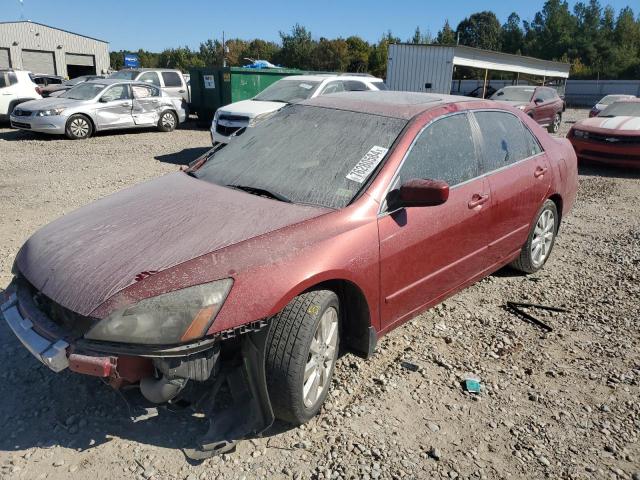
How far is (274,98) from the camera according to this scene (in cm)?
1079

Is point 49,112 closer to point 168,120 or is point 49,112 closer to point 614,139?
point 168,120

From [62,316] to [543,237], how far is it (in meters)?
4.09

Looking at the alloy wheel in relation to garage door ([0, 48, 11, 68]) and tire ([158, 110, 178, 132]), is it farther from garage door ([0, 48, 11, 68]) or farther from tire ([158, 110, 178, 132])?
garage door ([0, 48, 11, 68])

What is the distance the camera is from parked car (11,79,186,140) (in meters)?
12.1

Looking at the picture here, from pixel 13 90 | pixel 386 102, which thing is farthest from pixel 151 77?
pixel 386 102

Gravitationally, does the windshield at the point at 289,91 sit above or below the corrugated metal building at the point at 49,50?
below

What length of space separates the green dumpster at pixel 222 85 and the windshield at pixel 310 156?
11757mm

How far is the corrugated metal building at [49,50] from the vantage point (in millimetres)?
35906

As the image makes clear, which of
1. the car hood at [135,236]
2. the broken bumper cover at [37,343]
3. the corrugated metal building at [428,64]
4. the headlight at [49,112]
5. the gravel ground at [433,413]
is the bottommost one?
the gravel ground at [433,413]

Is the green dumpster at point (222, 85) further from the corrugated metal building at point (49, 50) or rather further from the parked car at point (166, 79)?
the corrugated metal building at point (49, 50)

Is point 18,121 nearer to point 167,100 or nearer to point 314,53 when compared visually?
point 167,100

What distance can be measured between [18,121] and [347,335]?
1245 centimetres

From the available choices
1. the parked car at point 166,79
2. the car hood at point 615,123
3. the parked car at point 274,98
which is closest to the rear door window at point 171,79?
the parked car at point 166,79

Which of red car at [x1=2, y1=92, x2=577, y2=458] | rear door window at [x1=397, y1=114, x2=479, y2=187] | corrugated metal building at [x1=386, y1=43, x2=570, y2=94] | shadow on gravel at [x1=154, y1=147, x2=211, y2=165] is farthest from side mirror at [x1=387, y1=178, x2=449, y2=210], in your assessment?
corrugated metal building at [x1=386, y1=43, x2=570, y2=94]
